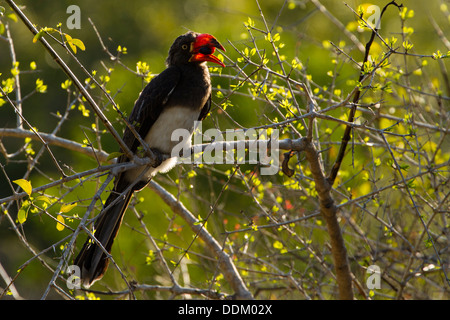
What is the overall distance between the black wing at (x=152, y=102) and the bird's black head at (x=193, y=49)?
5.6 inches

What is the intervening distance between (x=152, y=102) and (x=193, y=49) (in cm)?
48

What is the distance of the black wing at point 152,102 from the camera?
361 cm

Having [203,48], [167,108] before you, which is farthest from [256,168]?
[203,48]

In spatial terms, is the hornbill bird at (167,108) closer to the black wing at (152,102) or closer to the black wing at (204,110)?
the black wing at (152,102)

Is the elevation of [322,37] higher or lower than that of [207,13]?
lower

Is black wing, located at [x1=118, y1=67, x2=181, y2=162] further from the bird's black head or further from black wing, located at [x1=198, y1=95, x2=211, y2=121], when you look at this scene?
black wing, located at [x1=198, y1=95, x2=211, y2=121]

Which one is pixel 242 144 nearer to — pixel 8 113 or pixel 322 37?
pixel 322 37

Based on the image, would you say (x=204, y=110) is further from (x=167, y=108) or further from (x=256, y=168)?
(x=256, y=168)

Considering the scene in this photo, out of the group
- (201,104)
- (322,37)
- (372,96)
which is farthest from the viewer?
(322,37)

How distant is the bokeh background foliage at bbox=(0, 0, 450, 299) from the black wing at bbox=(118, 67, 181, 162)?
194 mm

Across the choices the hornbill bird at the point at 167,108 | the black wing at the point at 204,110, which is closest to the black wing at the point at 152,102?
the hornbill bird at the point at 167,108

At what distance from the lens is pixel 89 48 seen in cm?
1164
